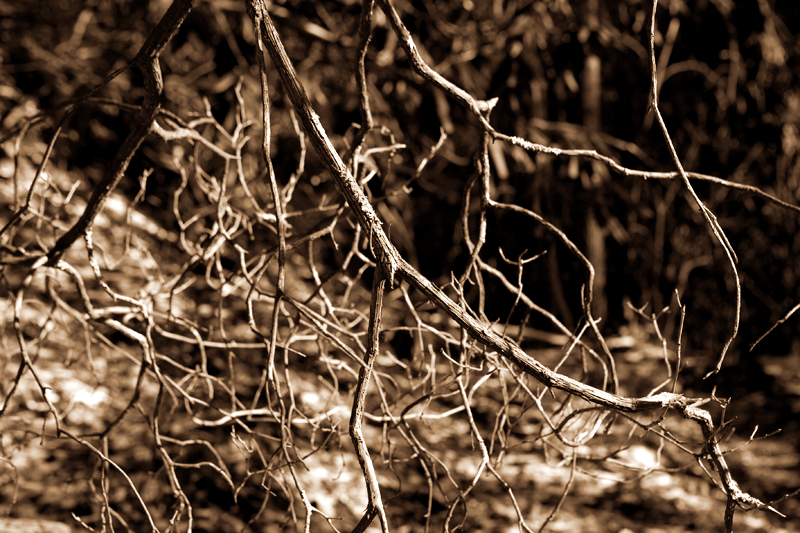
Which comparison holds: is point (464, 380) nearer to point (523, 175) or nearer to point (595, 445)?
point (595, 445)

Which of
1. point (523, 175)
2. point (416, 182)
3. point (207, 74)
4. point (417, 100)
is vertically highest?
point (207, 74)

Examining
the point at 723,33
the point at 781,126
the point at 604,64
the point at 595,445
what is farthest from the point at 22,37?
the point at 781,126

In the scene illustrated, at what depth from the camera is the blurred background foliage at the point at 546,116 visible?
3.82 meters

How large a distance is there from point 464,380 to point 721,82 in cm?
320

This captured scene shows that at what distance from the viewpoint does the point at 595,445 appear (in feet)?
10.8

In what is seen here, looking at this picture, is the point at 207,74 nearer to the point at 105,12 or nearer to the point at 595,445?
the point at 105,12

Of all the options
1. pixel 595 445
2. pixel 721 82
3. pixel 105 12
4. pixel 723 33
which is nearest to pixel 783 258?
pixel 721 82

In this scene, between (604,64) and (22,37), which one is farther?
(604,64)

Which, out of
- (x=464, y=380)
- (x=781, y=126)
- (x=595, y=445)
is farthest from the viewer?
(x=781, y=126)

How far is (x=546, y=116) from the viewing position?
4125 mm

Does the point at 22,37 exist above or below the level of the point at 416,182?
above

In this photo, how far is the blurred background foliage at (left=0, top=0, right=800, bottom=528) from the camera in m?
3.82

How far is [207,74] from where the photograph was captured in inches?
163

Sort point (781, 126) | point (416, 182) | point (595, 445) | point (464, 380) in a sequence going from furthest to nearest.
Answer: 1. point (416, 182)
2. point (781, 126)
3. point (595, 445)
4. point (464, 380)
